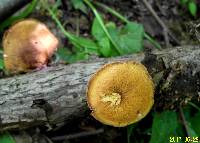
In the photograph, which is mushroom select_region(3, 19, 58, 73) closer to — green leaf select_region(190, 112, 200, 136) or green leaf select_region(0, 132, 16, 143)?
green leaf select_region(0, 132, 16, 143)

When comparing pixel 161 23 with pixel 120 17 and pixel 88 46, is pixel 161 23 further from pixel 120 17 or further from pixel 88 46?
pixel 88 46

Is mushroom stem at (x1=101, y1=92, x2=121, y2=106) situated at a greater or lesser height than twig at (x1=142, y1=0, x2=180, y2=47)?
lesser

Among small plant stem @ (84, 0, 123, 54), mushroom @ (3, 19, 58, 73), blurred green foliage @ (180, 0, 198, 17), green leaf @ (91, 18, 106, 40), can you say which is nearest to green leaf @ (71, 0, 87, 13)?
small plant stem @ (84, 0, 123, 54)

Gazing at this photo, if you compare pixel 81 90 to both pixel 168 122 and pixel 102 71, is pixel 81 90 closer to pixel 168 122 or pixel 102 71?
pixel 102 71

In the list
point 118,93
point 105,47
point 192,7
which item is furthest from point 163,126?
point 192,7

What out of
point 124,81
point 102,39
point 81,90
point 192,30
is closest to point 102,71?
point 124,81

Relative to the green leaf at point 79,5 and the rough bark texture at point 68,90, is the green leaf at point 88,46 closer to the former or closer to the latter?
the green leaf at point 79,5
